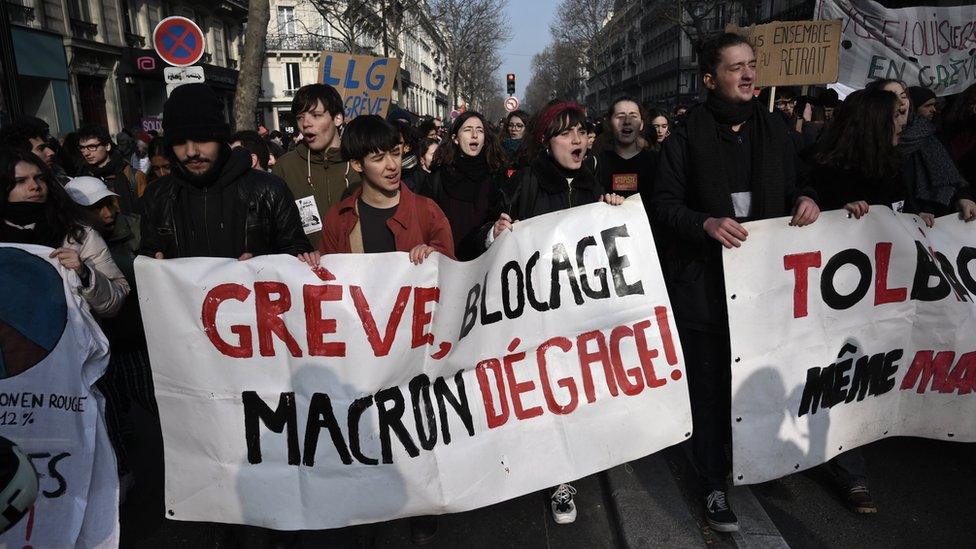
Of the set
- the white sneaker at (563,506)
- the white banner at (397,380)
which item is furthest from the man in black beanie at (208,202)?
the white sneaker at (563,506)

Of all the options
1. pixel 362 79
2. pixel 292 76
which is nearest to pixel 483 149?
pixel 362 79

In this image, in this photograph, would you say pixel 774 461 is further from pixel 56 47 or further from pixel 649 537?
pixel 56 47

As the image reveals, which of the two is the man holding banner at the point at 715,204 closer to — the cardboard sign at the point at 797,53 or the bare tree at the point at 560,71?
the cardboard sign at the point at 797,53

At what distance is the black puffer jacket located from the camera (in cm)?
284

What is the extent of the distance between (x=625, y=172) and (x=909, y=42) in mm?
4480

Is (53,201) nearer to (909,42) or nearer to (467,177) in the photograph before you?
(467,177)

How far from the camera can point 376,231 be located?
9.86ft

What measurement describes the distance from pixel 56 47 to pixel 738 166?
22.6m

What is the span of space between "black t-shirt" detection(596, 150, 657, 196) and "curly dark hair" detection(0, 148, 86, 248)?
Result: 3172 millimetres

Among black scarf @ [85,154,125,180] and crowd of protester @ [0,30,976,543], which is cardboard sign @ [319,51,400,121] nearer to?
black scarf @ [85,154,125,180]

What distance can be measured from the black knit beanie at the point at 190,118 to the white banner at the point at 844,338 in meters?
2.28

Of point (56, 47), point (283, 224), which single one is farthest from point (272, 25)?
point (283, 224)

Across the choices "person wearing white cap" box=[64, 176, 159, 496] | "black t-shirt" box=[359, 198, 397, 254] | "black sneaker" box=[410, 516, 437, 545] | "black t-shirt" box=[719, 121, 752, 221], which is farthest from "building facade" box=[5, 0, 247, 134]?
"black t-shirt" box=[719, 121, 752, 221]

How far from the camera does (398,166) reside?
119 inches
